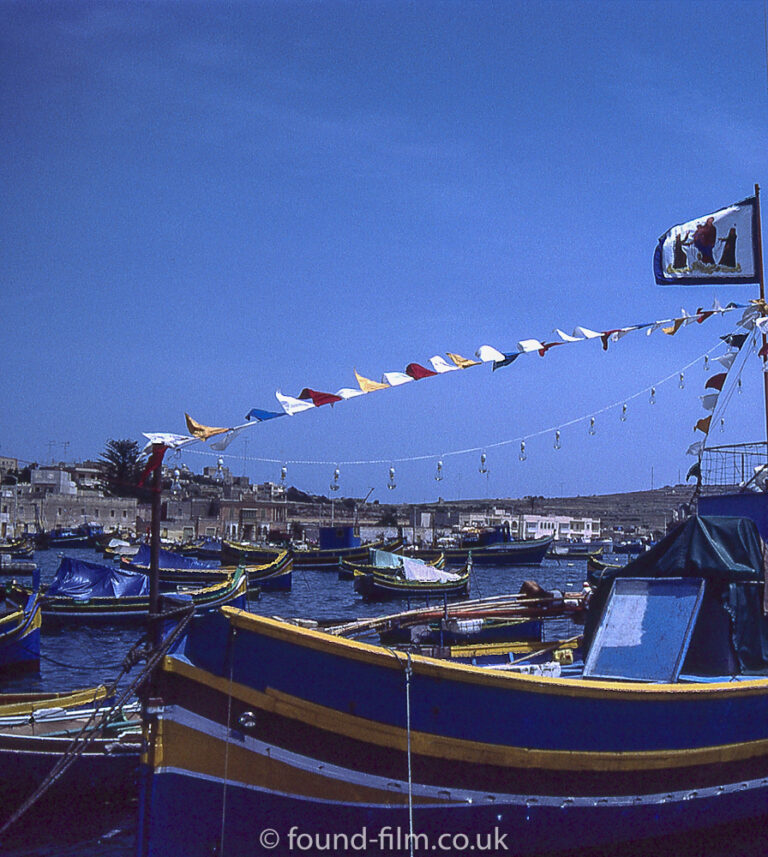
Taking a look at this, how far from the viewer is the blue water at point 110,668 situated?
1124cm

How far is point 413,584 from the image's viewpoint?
45.9 metres

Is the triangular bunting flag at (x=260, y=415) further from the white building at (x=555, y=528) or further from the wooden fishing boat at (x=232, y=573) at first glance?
the white building at (x=555, y=528)

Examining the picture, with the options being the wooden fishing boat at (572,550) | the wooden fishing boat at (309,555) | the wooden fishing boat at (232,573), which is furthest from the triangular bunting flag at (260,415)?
the wooden fishing boat at (572,550)

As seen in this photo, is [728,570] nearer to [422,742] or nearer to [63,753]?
[422,742]

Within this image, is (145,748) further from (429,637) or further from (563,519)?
(563,519)

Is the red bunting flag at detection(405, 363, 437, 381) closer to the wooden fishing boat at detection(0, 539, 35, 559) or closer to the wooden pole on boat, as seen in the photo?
the wooden pole on boat

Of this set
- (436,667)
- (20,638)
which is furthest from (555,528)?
(436,667)

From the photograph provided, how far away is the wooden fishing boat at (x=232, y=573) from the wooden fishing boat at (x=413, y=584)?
5.77 meters

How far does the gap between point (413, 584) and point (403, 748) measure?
3834 cm

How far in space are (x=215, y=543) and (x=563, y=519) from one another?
213 ft

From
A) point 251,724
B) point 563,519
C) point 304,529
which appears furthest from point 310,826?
point 563,519

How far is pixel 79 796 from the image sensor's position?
1253 centimetres

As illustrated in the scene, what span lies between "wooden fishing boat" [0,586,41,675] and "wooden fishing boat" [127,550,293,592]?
17.8 m

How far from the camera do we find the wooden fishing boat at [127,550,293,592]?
142 feet
